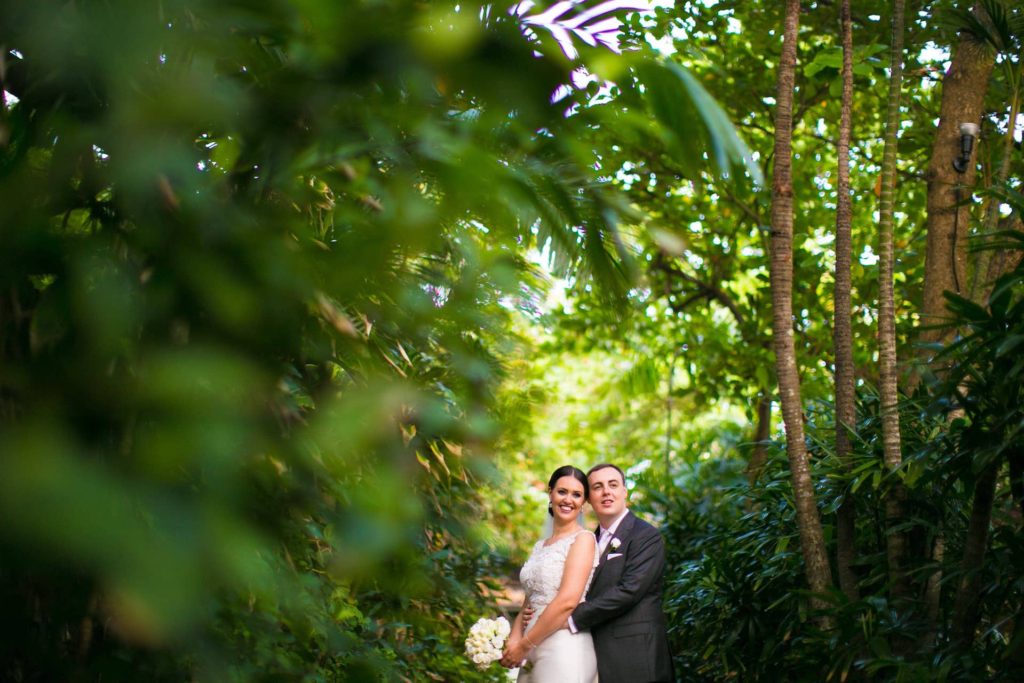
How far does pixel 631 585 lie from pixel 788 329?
4.02 ft

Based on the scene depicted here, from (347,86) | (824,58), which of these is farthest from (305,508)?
Answer: (824,58)

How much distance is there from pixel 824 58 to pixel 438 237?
4.18 m

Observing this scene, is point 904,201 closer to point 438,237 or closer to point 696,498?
point 696,498

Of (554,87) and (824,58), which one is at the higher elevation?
(824,58)

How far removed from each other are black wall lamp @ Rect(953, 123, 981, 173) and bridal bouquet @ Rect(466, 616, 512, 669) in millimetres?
2990

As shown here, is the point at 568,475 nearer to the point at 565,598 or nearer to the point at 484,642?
the point at 565,598

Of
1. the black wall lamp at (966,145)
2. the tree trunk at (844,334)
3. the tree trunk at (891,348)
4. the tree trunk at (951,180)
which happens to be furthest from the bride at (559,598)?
the black wall lamp at (966,145)

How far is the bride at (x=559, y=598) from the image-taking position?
4.35 meters

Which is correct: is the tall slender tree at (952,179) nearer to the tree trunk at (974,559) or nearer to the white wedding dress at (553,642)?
the tree trunk at (974,559)

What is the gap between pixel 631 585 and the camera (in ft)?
14.6

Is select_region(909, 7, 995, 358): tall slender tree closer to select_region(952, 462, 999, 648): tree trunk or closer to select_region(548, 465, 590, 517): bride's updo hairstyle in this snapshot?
select_region(952, 462, 999, 648): tree trunk

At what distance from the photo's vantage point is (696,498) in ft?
26.1

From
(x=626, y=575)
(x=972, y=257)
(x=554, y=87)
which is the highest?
(x=972, y=257)

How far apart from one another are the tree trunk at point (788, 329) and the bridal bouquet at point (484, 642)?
128cm
